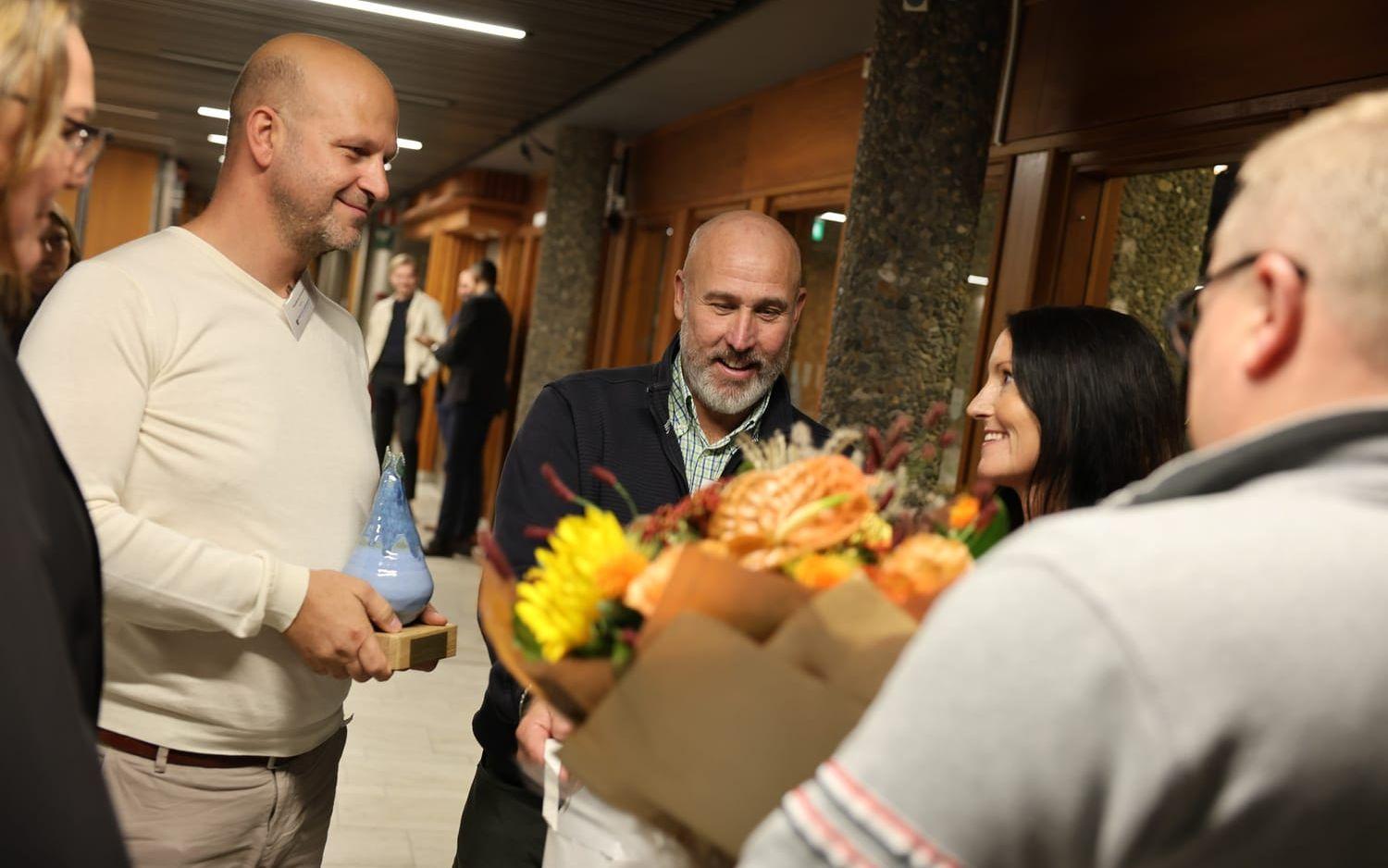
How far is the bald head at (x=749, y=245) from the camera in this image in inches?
91.3

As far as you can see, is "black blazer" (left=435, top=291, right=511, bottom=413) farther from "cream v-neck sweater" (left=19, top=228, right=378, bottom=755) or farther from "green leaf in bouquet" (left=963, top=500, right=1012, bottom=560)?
"green leaf in bouquet" (left=963, top=500, right=1012, bottom=560)

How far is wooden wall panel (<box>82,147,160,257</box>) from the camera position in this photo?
1834 cm

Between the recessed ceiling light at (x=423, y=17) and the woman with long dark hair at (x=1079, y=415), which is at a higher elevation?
the recessed ceiling light at (x=423, y=17)

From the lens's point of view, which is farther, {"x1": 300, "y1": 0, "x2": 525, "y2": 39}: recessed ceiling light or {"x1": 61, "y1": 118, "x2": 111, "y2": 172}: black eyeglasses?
{"x1": 300, "y1": 0, "x2": 525, "y2": 39}: recessed ceiling light

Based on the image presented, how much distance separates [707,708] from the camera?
3.01 feet

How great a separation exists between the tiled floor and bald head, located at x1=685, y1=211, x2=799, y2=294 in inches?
102

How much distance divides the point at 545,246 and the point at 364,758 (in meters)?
5.84

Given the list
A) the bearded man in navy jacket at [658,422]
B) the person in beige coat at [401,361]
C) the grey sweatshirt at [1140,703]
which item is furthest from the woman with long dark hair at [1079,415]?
the person in beige coat at [401,361]

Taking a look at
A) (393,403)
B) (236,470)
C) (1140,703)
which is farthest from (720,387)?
(393,403)

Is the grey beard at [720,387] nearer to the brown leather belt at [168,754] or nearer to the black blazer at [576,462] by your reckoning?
the black blazer at [576,462]

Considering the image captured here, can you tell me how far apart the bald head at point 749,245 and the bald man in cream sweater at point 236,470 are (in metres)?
0.60

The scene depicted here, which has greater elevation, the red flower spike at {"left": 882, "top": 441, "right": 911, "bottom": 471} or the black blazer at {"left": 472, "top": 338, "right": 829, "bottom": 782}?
the red flower spike at {"left": 882, "top": 441, "right": 911, "bottom": 471}

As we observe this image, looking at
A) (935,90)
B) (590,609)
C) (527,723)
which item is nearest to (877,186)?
(935,90)

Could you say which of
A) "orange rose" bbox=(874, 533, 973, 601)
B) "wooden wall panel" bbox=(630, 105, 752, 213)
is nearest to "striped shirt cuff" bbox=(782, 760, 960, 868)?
"orange rose" bbox=(874, 533, 973, 601)
